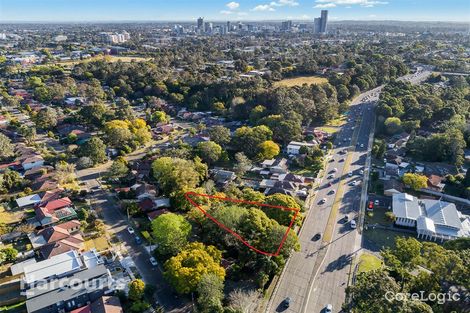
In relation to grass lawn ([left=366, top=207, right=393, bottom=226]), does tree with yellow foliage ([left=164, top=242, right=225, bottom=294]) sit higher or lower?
higher

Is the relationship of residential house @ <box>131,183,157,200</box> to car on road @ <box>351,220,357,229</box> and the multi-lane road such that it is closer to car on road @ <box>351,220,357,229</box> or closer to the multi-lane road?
the multi-lane road

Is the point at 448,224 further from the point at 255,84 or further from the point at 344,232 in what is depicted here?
the point at 255,84

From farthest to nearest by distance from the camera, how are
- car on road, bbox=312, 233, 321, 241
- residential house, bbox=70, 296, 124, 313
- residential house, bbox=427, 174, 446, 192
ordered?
residential house, bbox=427, 174, 446, 192
car on road, bbox=312, 233, 321, 241
residential house, bbox=70, 296, 124, 313

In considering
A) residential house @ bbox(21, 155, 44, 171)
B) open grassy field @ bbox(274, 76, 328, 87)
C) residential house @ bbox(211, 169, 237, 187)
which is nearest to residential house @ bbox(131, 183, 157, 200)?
residential house @ bbox(211, 169, 237, 187)

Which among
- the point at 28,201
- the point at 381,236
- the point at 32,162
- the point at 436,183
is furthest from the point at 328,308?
the point at 32,162

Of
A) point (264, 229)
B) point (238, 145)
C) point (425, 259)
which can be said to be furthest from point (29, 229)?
point (425, 259)

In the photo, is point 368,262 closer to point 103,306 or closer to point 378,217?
point 378,217

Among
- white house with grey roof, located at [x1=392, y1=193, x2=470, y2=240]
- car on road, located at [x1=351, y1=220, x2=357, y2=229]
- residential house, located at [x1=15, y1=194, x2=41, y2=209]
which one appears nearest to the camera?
white house with grey roof, located at [x1=392, y1=193, x2=470, y2=240]
